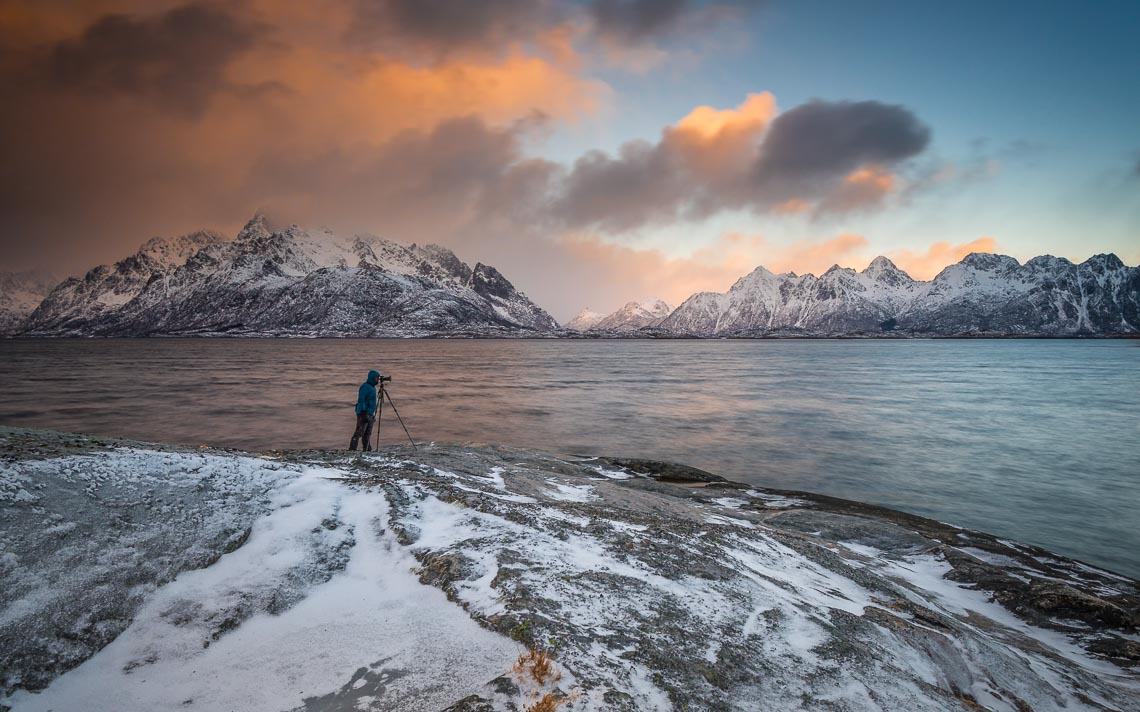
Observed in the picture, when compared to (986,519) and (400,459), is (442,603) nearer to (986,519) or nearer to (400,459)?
(400,459)

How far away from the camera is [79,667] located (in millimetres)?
4039

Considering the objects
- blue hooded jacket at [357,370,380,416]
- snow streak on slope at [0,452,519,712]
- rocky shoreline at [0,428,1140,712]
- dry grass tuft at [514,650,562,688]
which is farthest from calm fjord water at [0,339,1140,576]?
snow streak on slope at [0,452,519,712]

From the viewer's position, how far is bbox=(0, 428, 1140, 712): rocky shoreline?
13.4ft

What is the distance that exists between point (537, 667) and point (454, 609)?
50.5 inches

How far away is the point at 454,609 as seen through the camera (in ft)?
16.6

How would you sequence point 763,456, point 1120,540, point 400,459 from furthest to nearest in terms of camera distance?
point 763,456, point 1120,540, point 400,459

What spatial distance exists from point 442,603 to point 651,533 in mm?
3658

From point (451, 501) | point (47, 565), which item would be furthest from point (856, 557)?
point (47, 565)

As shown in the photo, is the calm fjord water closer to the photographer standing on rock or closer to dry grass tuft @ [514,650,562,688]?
the photographer standing on rock

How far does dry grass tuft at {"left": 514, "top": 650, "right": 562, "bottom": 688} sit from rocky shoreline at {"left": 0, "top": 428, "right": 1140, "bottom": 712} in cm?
3

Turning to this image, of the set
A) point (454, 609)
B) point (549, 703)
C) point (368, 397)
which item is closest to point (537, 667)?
point (549, 703)

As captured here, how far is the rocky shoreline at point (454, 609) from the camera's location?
4.09 meters

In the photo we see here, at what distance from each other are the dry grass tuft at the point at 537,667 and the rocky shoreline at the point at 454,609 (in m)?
0.03

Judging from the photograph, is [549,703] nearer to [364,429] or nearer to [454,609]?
[454,609]
